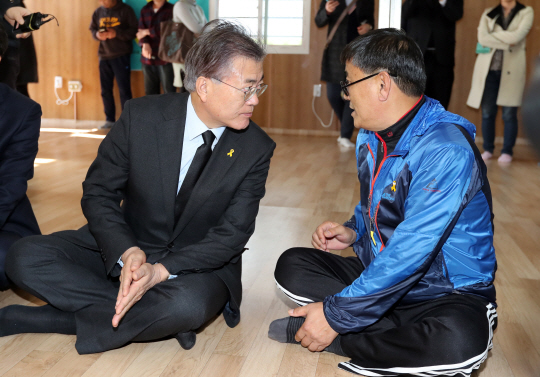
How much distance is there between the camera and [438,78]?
15.8ft

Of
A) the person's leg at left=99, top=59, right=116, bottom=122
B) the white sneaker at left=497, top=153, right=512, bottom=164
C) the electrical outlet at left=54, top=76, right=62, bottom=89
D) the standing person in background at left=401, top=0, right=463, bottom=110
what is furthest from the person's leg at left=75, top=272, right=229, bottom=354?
the electrical outlet at left=54, top=76, right=62, bottom=89

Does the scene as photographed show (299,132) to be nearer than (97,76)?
Yes

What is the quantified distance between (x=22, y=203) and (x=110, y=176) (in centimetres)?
53

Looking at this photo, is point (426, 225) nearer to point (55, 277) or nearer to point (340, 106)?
point (55, 277)

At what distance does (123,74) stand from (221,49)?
5.05 metres

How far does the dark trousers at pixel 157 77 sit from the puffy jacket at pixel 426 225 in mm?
4697

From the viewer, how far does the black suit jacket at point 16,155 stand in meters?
1.80

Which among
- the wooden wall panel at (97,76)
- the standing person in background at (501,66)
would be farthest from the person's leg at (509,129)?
the wooden wall panel at (97,76)

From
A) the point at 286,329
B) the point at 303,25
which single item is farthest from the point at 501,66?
the point at 286,329

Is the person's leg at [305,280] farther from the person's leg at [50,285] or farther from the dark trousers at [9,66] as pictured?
the dark trousers at [9,66]

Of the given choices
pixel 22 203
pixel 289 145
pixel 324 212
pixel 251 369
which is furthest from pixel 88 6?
pixel 251 369

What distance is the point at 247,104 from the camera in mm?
1538

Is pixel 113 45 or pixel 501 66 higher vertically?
pixel 113 45

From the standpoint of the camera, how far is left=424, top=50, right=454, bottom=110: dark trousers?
4588mm
